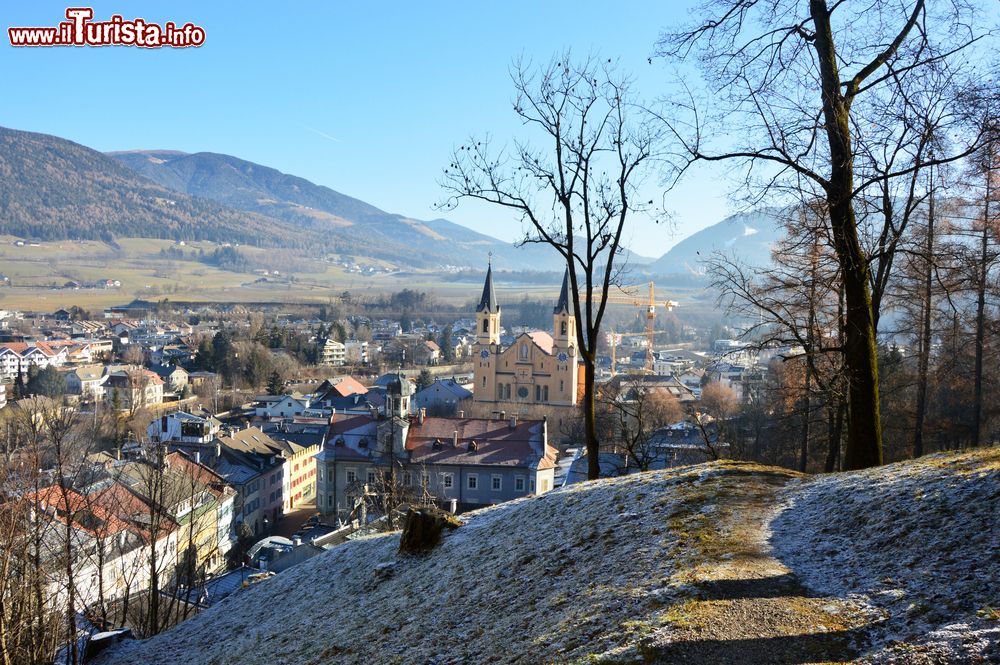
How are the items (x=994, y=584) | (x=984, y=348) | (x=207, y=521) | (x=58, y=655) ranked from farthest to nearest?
(x=207, y=521) → (x=984, y=348) → (x=58, y=655) → (x=994, y=584)

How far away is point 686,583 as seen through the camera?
214 inches

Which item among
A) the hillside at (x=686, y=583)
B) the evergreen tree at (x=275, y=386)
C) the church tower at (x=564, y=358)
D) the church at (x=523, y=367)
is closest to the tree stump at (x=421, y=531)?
the hillside at (x=686, y=583)

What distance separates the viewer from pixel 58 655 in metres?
11.1

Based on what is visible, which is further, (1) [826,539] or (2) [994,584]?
(1) [826,539]

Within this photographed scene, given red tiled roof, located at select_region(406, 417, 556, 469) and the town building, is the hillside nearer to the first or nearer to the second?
the town building

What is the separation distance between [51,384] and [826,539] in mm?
78996

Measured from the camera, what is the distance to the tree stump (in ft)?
29.5

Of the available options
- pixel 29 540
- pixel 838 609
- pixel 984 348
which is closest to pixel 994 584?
pixel 838 609

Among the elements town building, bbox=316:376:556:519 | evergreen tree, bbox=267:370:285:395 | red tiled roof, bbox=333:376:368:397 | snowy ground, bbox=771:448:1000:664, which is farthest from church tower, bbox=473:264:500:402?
snowy ground, bbox=771:448:1000:664

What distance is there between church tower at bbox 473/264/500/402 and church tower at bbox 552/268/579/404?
5.22 meters

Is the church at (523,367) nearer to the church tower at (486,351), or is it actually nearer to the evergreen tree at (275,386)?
the church tower at (486,351)

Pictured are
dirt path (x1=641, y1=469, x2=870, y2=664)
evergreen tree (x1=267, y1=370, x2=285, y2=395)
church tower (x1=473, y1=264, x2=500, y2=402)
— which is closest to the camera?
dirt path (x1=641, y1=469, x2=870, y2=664)

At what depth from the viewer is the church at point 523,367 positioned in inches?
2665

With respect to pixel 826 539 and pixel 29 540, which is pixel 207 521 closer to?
pixel 29 540
